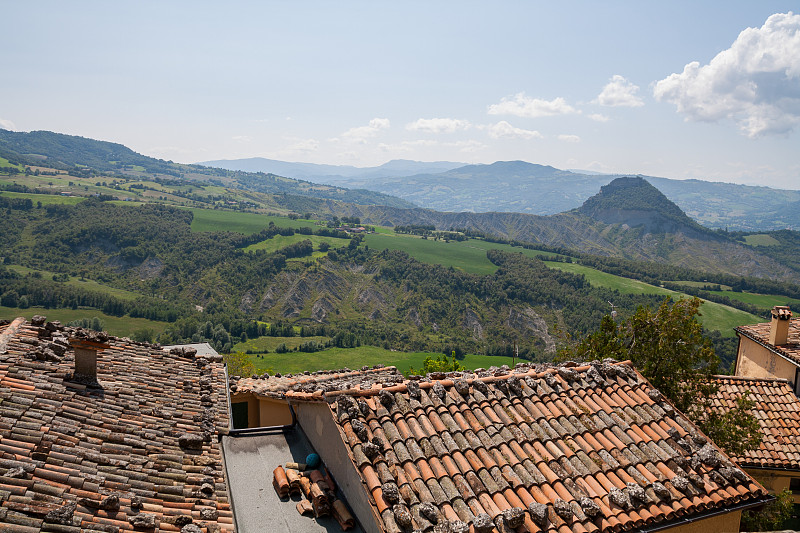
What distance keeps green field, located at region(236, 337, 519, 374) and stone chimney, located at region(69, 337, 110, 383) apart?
80.0 meters

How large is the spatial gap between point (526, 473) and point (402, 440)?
1924 millimetres

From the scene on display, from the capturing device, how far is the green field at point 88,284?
5172 inches

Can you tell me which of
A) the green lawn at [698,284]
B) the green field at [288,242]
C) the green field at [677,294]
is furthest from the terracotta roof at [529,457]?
the green lawn at [698,284]

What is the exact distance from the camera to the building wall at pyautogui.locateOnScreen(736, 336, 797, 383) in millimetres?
19906

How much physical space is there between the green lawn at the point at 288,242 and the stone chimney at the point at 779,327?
159m

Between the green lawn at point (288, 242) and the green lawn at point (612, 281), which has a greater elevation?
the green lawn at point (288, 242)

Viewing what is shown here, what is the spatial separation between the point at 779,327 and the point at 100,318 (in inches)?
A: 4772

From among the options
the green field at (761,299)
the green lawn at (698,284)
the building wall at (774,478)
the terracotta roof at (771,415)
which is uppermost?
the terracotta roof at (771,415)

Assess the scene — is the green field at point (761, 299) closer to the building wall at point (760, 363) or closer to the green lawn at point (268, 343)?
the green lawn at point (268, 343)

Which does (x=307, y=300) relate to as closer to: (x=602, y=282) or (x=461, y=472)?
(x=602, y=282)

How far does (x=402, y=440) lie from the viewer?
27.0 feet

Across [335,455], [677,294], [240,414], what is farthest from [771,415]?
[677,294]

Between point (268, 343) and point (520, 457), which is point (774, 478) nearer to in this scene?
point (520, 457)

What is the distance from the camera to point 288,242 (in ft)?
579
